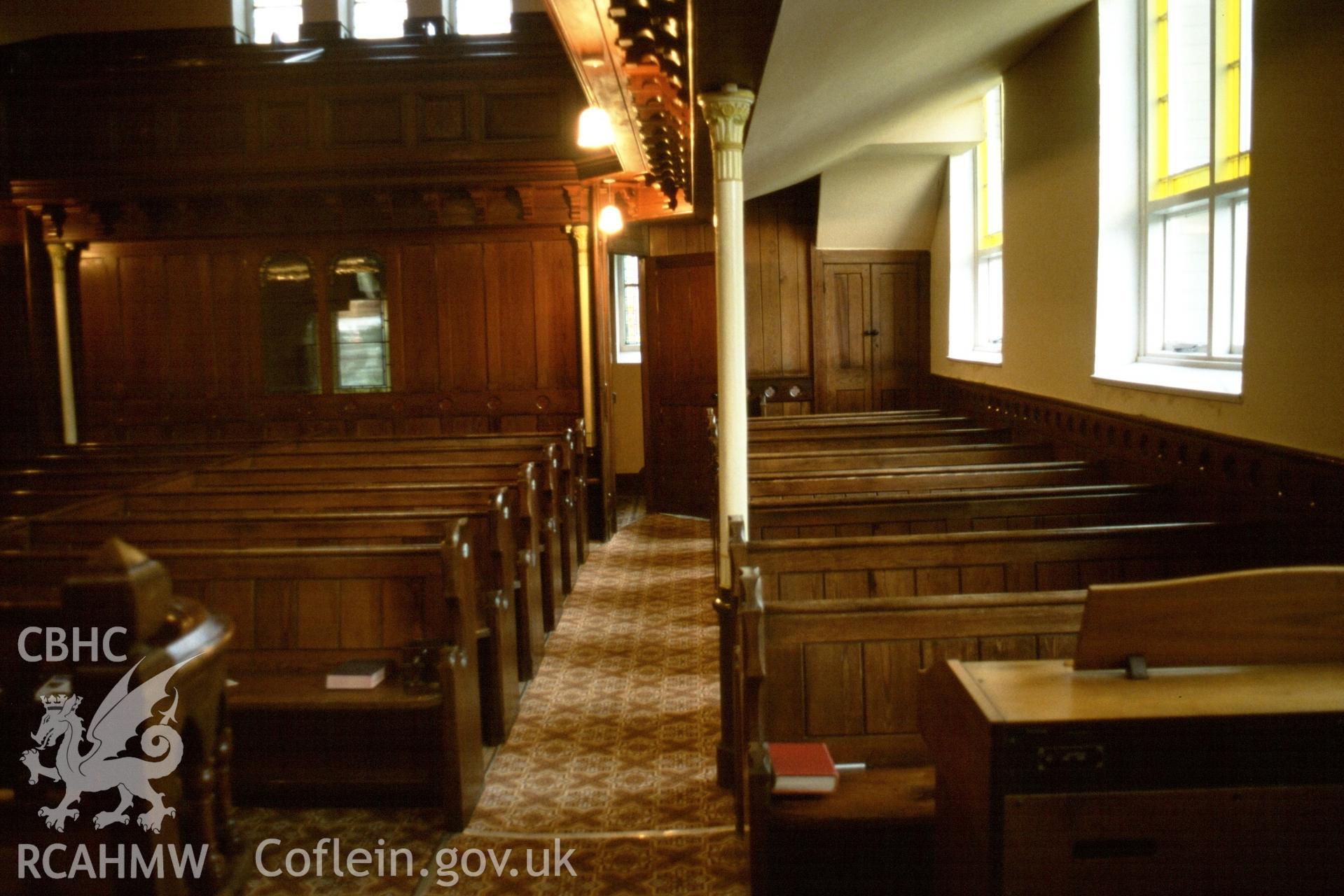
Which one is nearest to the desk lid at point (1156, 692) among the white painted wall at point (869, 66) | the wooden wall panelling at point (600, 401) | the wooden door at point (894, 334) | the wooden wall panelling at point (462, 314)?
the white painted wall at point (869, 66)

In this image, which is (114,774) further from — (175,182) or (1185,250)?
(175,182)

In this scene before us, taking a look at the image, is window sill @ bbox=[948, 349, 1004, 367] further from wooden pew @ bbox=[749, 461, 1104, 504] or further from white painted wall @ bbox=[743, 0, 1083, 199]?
wooden pew @ bbox=[749, 461, 1104, 504]

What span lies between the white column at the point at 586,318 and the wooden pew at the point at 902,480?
420 centimetres

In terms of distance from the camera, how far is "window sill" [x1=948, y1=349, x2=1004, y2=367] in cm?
817

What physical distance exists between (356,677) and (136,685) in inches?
98.1

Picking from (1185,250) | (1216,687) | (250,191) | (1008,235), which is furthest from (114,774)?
(250,191)

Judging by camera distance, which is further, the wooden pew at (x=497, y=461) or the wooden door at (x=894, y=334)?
the wooden door at (x=894, y=334)

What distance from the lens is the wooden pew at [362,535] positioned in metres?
4.52

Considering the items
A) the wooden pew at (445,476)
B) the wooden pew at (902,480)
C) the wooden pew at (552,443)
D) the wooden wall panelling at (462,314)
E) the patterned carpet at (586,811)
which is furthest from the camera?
the wooden wall panelling at (462,314)

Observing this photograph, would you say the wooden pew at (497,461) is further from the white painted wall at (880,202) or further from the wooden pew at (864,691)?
the white painted wall at (880,202)

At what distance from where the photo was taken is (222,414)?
9805 millimetres

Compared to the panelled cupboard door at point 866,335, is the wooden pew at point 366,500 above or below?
below

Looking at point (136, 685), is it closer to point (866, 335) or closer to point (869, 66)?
point (869, 66)

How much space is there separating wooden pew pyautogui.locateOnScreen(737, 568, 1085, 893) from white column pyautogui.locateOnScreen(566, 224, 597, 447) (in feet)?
20.7
